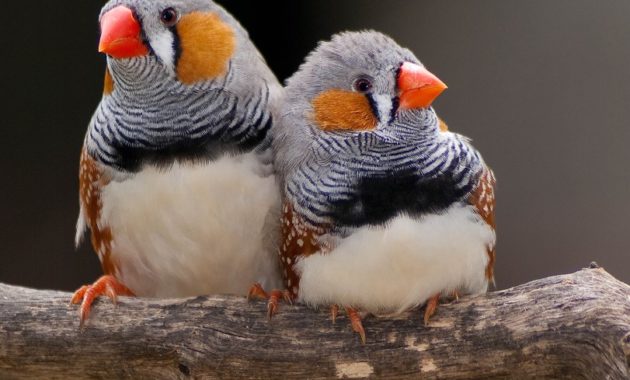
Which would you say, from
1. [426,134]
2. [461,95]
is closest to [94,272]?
[461,95]

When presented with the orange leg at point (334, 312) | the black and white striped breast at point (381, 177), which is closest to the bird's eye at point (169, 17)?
the black and white striped breast at point (381, 177)

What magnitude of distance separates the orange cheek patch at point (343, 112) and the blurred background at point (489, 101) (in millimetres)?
1359

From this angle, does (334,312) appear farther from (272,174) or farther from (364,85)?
(364,85)

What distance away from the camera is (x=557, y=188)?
12.0ft

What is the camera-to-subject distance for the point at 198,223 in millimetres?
2465

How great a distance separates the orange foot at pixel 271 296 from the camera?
2.38 metres

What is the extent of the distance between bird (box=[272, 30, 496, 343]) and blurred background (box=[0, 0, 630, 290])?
129cm

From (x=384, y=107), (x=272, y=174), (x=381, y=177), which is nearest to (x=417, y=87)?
(x=384, y=107)

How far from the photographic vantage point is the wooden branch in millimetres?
2164

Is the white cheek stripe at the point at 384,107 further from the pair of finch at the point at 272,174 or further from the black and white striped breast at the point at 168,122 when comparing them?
the black and white striped breast at the point at 168,122

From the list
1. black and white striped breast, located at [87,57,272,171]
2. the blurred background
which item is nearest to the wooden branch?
black and white striped breast, located at [87,57,272,171]

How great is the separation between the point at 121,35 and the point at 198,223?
471 millimetres

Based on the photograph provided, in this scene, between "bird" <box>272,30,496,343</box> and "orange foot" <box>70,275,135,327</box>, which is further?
"orange foot" <box>70,275,135,327</box>

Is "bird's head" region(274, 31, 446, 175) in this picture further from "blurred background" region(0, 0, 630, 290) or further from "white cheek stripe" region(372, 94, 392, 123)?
"blurred background" region(0, 0, 630, 290)
